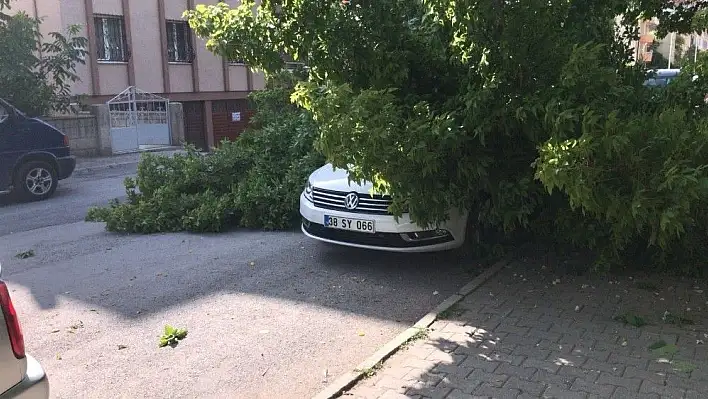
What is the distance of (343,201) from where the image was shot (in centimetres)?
670

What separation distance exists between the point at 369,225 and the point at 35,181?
8333 mm

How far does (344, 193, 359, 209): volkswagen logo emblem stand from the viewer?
21.6 ft

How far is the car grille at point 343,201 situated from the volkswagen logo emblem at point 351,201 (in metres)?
0.03

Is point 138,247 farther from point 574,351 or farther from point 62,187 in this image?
point 62,187

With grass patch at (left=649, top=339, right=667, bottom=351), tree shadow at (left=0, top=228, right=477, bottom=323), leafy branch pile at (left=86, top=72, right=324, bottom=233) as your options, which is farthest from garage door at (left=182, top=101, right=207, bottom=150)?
grass patch at (left=649, top=339, right=667, bottom=351)

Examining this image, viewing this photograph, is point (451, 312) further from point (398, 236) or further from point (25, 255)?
point (25, 255)

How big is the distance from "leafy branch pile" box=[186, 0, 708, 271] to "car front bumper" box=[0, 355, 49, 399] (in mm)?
2700

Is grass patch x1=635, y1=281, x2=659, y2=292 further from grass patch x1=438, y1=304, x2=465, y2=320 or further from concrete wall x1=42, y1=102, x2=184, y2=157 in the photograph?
concrete wall x1=42, y1=102, x2=184, y2=157

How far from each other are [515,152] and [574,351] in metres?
1.96

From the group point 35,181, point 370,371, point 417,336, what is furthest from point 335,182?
point 35,181

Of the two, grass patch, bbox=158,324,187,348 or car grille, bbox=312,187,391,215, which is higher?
car grille, bbox=312,187,391,215

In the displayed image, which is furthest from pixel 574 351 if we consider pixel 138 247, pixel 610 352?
pixel 138 247

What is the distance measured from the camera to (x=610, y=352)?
4508 mm

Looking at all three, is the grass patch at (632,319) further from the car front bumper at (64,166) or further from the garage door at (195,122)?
the garage door at (195,122)
